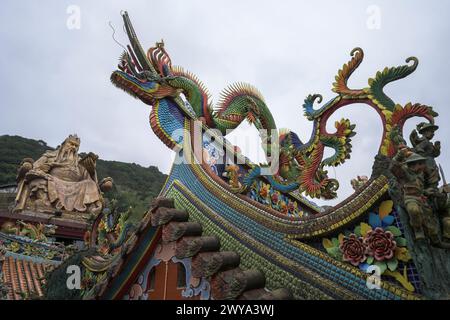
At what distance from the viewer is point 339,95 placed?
375 centimetres

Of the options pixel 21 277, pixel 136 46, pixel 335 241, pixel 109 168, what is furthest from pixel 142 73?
pixel 109 168

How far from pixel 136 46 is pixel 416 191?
4.88m

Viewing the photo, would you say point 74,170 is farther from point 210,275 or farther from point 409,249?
point 409,249

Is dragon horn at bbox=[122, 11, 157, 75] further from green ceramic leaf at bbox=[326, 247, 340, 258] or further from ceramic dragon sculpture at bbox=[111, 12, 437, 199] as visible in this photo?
green ceramic leaf at bbox=[326, 247, 340, 258]

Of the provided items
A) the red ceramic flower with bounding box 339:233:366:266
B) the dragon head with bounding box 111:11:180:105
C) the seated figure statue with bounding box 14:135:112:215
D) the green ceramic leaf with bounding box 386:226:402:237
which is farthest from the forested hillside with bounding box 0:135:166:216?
the green ceramic leaf with bounding box 386:226:402:237

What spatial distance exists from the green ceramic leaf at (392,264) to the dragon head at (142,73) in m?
3.96

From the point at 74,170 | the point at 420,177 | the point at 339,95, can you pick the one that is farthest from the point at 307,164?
the point at 74,170

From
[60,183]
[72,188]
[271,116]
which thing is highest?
[60,183]

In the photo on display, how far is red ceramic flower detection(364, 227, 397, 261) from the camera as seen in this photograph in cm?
269

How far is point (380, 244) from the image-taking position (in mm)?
2746

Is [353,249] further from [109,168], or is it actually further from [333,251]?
[109,168]

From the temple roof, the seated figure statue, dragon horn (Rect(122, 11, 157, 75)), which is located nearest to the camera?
dragon horn (Rect(122, 11, 157, 75))
